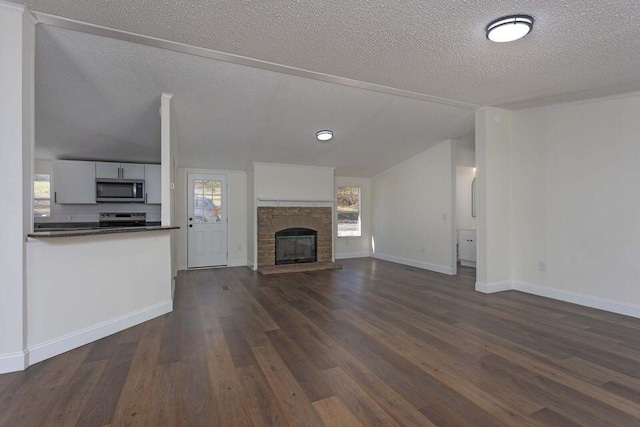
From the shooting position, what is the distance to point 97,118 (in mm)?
4129

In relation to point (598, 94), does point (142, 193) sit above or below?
below

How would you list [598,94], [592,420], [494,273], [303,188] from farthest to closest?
[303,188] → [494,273] → [598,94] → [592,420]

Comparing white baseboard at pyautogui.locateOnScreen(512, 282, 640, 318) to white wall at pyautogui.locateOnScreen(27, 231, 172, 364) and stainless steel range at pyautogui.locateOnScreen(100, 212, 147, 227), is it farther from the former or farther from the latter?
stainless steel range at pyautogui.locateOnScreen(100, 212, 147, 227)

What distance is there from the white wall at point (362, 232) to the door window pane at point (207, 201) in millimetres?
2802

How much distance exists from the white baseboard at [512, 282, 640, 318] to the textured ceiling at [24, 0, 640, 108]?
7.58 feet

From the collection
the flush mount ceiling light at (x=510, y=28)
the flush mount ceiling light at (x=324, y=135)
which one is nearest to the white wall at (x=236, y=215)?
the flush mount ceiling light at (x=324, y=135)

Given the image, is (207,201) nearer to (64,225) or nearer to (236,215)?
(236,215)

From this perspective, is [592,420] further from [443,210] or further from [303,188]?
[303,188]

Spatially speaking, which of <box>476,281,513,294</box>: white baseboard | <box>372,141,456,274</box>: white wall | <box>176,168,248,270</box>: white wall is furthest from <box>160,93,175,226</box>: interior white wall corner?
<box>372,141,456,274</box>: white wall


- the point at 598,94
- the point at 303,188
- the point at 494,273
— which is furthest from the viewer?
the point at 303,188

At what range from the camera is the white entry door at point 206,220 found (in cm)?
627

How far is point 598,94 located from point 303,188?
4.73 meters

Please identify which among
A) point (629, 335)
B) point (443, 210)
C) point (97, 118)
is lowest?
point (629, 335)

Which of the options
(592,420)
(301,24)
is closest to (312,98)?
(301,24)
